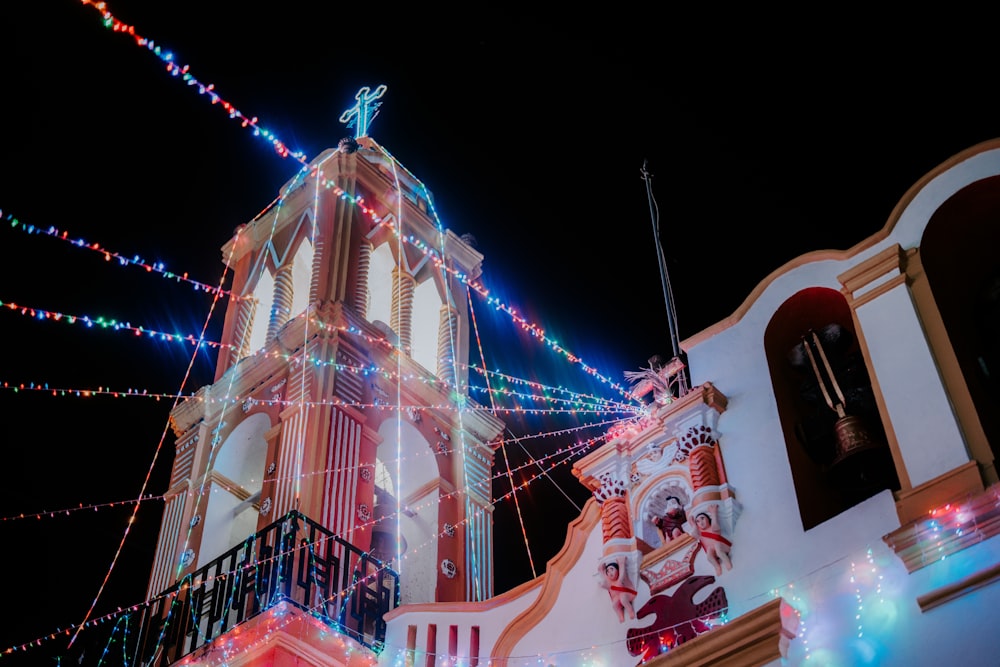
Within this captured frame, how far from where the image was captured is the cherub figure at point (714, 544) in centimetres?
903

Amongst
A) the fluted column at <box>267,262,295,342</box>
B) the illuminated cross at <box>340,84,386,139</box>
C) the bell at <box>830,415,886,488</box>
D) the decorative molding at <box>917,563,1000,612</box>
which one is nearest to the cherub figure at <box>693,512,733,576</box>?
the bell at <box>830,415,886,488</box>

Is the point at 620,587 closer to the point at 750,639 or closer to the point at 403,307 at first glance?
the point at 750,639

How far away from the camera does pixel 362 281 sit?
17.4 meters

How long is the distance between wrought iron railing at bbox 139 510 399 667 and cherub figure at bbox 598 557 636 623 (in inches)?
108

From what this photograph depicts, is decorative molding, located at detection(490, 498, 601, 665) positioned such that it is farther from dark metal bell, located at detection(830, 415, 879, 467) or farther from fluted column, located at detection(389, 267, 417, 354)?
fluted column, located at detection(389, 267, 417, 354)

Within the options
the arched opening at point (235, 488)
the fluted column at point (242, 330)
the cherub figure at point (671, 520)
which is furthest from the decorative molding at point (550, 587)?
the fluted column at point (242, 330)

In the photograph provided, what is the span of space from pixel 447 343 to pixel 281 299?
2.66 metres

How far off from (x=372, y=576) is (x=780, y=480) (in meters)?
4.97

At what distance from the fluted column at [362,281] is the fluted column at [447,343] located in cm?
139

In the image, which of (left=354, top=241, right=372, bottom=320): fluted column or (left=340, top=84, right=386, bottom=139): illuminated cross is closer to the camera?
(left=354, top=241, right=372, bottom=320): fluted column

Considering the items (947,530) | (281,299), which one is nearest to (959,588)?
(947,530)

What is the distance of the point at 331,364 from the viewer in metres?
15.5

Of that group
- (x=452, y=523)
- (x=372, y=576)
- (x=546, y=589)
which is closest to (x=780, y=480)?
(x=546, y=589)

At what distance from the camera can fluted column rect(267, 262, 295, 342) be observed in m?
17.5
